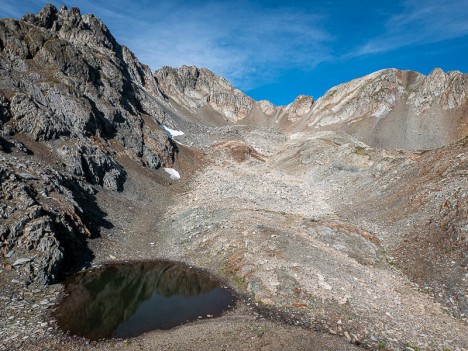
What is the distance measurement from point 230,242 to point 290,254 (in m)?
5.48

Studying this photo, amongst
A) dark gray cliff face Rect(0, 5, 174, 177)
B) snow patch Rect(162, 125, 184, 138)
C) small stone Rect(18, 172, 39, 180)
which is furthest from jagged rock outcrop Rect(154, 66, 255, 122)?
small stone Rect(18, 172, 39, 180)

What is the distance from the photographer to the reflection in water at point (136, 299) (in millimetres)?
17156

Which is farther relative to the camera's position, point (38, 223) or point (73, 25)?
point (73, 25)

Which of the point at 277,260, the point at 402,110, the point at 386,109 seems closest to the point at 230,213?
the point at 277,260

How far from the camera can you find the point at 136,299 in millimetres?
21125

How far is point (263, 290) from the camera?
20938 mm

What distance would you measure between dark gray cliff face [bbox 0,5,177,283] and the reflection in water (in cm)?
298

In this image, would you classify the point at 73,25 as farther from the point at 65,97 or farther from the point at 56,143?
the point at 56,143

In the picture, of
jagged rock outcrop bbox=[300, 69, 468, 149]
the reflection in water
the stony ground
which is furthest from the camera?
jagged rock outcrop bbox=[300, 69, 468, 149]

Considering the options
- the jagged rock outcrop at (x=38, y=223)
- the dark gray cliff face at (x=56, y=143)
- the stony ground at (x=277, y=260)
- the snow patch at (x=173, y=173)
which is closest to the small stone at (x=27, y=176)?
→ the jagged rock outcrop at (x=38, y=223)

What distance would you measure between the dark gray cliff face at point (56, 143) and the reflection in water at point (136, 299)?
298cm

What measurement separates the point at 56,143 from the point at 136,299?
26.7 m

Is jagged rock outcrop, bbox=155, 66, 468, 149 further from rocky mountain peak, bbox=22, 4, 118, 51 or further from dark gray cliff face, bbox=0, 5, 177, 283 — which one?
dark gray cliff face, bbox=0, 5, 177, 283

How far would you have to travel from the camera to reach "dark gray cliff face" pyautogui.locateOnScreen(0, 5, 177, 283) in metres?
22.2
